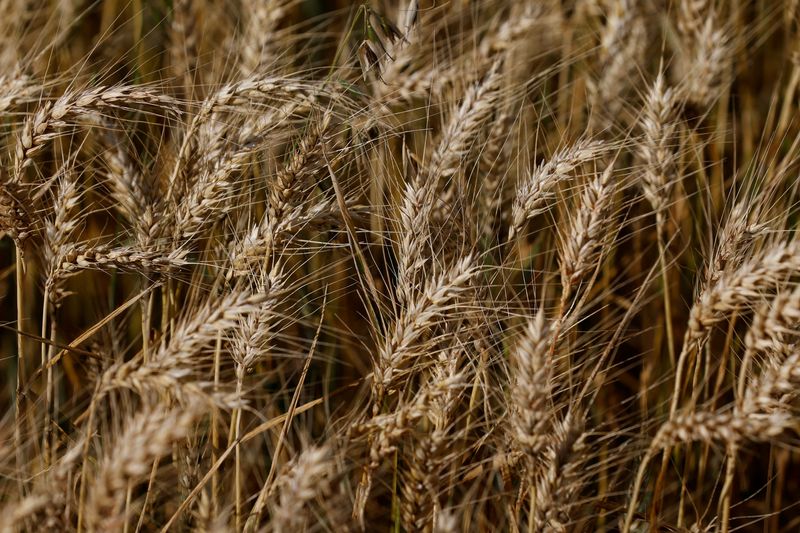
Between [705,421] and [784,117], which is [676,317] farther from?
[705,421]

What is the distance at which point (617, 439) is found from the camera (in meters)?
2.17

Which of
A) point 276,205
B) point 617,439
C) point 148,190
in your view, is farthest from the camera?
point 617,439

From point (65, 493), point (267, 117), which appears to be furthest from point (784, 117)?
point (65, 493)

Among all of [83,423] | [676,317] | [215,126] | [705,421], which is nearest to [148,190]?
[215,126]

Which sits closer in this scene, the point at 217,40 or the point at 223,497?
the point at 223,497

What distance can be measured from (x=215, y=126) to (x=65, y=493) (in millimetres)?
737

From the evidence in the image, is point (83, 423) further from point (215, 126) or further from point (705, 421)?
point (705, 421)

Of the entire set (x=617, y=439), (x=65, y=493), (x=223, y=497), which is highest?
(x=65, y=493)

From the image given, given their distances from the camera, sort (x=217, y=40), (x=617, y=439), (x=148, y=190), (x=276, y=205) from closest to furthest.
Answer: (x=276, y=205) < (x=148, y=190) < (x=617, y=439) < (x=217, y=40)

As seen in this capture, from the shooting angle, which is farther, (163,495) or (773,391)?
(163,495)

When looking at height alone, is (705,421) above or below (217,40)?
below

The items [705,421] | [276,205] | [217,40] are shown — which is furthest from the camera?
[217,40]

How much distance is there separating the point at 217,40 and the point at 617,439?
1819mm

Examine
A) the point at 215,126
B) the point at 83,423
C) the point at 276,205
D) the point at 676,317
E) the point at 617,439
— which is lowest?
the point at 617,439
